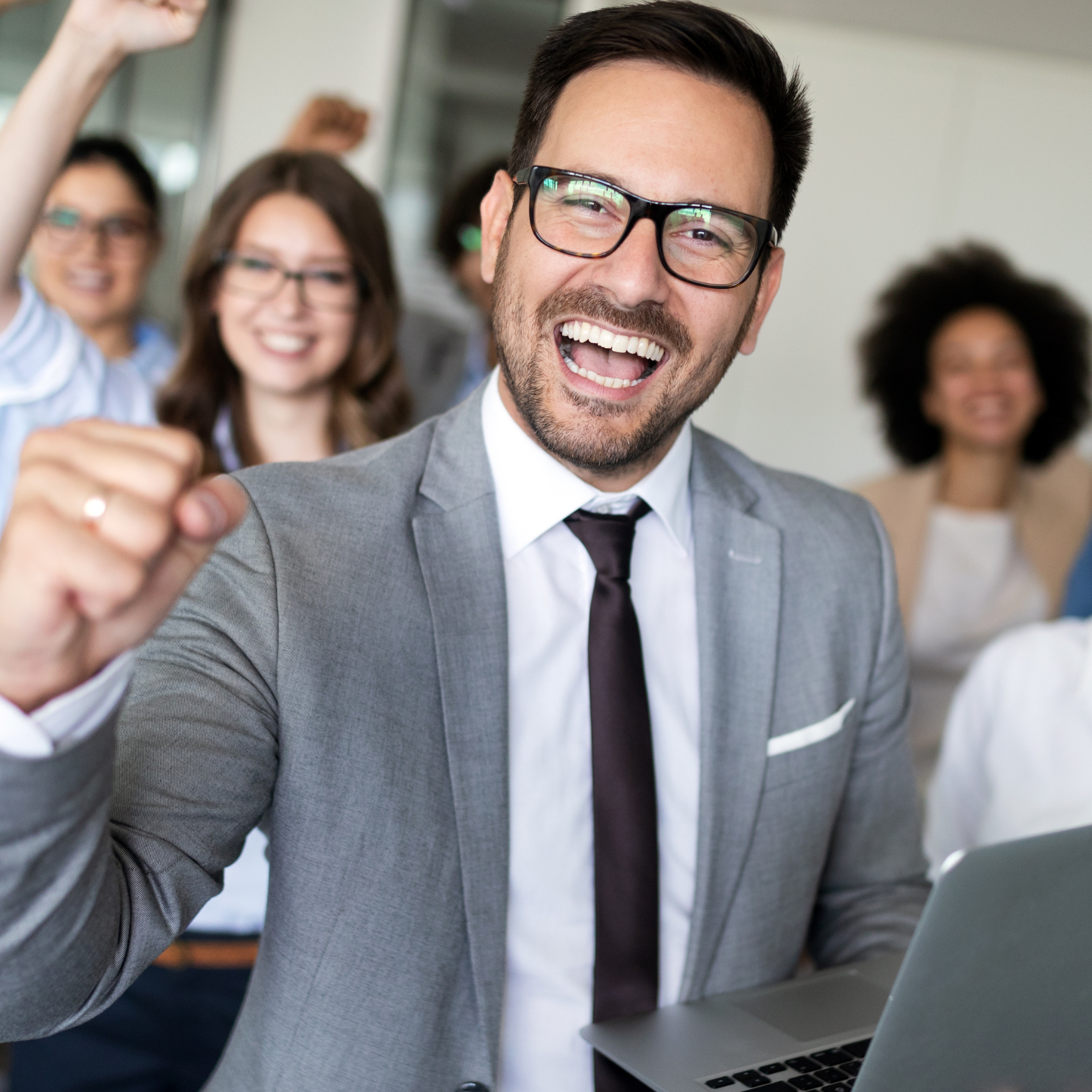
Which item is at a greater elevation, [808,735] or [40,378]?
[40,378]

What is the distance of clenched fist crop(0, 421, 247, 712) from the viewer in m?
0.62

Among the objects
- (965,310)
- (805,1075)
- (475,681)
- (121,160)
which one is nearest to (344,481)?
(475,681)

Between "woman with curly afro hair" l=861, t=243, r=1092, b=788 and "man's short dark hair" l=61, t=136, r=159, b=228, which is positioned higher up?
"man's short dark hair" l=61, t=136, r=159, b=228

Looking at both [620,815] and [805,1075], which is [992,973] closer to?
[805,1075]

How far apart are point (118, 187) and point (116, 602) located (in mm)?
2574

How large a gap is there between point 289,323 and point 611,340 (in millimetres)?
1185

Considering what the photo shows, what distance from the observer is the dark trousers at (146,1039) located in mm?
1804

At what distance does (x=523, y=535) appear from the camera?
127cm

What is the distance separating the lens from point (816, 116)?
4.48 metres

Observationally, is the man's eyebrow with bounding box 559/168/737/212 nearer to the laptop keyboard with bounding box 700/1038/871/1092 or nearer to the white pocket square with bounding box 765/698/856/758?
the white pocket square with bounding box 765/698/856/758

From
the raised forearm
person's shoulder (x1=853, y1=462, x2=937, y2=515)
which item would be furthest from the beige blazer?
the raised forearm

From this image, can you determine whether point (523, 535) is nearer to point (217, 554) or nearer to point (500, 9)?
point (217, 554)

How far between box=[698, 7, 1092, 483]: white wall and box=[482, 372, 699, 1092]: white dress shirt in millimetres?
3390

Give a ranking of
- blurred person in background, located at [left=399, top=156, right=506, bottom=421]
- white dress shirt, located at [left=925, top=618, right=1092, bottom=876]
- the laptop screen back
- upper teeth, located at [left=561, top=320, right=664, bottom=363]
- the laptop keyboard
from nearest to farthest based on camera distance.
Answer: the laptop screen back
the laptop keyboard
upper teeth, located at [left=561, top=320, right=664, bottom=363]
white dress shirt, located at [left=925, top=618, right=1092, bottom=876]
blurred person in background, located at [left=399, top=156, right=506, bottom=421]
